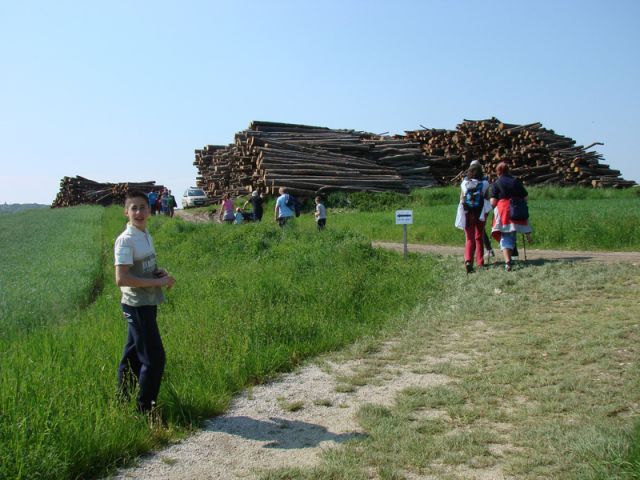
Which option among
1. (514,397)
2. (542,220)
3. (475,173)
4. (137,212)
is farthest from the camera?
(542,220)

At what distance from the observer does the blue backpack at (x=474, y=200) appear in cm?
1035

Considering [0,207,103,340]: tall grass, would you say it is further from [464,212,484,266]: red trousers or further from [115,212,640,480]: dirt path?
[464,212,484,266]: red trousers

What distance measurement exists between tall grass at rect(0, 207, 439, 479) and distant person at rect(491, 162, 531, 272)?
124cm

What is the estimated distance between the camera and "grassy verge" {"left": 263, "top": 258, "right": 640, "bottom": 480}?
3.81 metres

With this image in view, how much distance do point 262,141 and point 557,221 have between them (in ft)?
49.4

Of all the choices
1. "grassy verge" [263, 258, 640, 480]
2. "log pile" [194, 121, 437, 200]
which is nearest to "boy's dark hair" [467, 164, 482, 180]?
"grassy verge" [263, 258, 640, 480]

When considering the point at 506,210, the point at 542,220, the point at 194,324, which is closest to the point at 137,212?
the point at 194,324

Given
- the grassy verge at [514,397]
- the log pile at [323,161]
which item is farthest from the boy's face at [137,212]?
the log pile at [323,161]

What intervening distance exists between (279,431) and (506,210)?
21.9 ft

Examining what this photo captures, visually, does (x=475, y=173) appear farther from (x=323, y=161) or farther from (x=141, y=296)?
(x=323, y=161)

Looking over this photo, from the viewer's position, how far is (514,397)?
16.4ft

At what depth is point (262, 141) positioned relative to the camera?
86.2ft

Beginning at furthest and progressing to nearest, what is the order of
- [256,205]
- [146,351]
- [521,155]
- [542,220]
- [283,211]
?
[521,155] < [256,205] < [283,211] < [542,220] < [146,351]

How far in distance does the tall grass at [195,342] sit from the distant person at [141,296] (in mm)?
240
